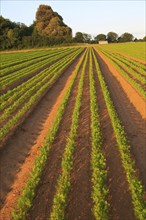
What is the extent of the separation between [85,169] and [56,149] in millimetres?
1915

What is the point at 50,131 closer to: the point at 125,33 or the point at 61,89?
the point at 61,89

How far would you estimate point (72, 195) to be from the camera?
7.94 metres

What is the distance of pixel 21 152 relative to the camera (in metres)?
10.8

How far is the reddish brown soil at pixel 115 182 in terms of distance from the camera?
7.30 meters

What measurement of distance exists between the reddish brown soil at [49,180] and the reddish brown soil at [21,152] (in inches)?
24.6

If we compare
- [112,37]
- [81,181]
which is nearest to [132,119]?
[81,181]

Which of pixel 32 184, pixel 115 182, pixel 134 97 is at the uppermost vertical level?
pixel 134 97

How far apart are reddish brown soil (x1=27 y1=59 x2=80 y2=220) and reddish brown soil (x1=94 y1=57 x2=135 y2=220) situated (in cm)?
165

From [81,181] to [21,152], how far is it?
3206mm

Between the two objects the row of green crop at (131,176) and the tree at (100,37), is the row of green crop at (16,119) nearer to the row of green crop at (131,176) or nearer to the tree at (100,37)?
the row of green crop at (131,176)

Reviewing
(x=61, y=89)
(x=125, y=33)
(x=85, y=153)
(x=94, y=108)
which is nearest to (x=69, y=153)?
(x=85, y=153)

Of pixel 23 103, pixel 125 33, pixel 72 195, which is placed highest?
pixel 125 33

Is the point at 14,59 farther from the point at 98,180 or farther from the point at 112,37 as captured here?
the point at 112,37

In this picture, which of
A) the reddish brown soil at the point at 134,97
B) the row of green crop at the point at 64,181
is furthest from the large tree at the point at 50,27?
the row of green crop at the point at 64,181
